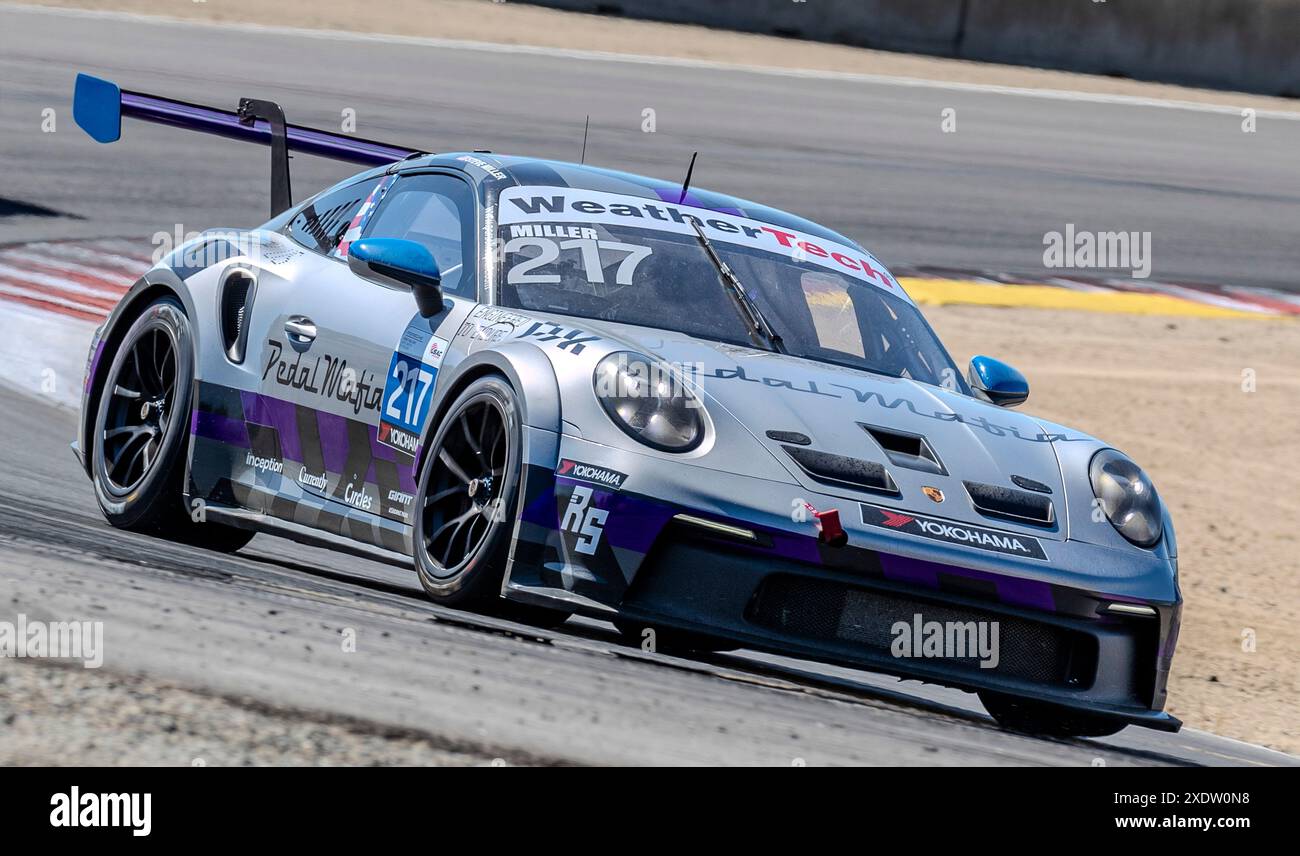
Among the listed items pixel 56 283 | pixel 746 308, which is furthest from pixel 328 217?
pixel 56 283

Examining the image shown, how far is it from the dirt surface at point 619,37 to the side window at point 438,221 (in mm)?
14512

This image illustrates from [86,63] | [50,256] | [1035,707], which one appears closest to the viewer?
[1035,707]

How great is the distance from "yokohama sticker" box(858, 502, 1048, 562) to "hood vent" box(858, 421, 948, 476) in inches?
7.4

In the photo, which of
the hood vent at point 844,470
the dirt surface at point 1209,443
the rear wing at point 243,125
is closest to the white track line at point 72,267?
the rear wing at point 243,125

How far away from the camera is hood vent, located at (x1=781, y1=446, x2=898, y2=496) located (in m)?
4.51

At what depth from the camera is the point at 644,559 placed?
4.36 meters

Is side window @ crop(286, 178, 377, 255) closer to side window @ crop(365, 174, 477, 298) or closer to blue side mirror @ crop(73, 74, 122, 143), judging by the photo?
side window @ crop(365, 174, 477, 298)

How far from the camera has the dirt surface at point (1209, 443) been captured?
657 centimetres
